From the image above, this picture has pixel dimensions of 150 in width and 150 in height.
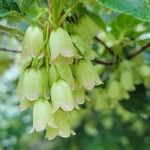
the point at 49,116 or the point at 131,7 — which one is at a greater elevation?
the point at 131,7

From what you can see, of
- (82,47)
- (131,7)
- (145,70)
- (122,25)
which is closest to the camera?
(131,7)

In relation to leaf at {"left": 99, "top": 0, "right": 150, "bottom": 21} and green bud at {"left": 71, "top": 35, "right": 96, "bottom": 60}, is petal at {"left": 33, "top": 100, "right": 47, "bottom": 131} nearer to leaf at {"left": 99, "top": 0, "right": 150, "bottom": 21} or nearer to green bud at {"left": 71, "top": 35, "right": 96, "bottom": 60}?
green bud at {"left": 71, "top": 35, "right": 96, "bottom": 60}

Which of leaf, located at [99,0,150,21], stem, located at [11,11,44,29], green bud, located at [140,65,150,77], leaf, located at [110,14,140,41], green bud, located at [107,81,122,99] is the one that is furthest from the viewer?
green bud, located at [140,65,150,77]

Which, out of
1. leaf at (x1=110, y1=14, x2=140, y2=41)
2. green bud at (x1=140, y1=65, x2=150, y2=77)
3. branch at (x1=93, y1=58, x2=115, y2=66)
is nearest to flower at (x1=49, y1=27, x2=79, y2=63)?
leaf at (x1=110, y1=14, x2=140, y2=41)

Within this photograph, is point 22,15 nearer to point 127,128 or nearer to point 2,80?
point 2,80

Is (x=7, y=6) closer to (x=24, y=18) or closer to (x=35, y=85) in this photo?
(x=24, y=18)

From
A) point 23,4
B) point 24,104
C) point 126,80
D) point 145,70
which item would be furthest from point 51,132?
point 145,70

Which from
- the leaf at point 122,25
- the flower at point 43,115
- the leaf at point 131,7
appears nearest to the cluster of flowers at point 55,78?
the flower at point 43,115
